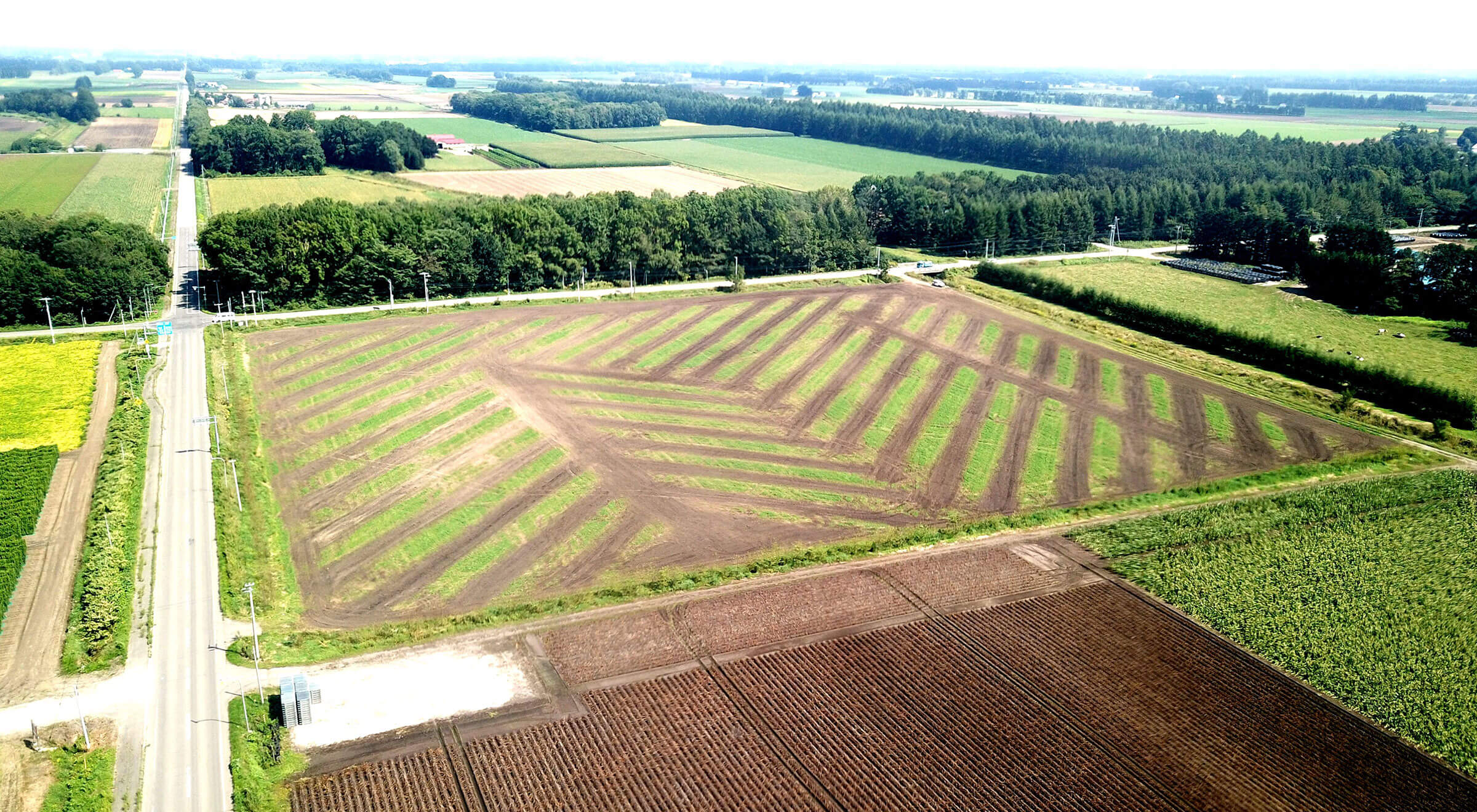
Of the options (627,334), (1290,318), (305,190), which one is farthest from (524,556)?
(305,190)

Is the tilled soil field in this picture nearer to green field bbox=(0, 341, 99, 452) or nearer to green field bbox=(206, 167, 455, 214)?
green field bbox=(0, 341, 99, 452)

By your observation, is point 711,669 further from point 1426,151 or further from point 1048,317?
point 1426,151

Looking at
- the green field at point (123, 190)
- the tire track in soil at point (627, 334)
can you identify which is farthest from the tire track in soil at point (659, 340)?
the green field at point (123, 190)

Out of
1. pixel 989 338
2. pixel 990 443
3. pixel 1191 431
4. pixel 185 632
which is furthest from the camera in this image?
pixel 989 338

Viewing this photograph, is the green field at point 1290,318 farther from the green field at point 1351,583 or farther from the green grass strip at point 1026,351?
the green field at point 1351,583

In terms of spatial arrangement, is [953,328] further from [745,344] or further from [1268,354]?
[1268,354]

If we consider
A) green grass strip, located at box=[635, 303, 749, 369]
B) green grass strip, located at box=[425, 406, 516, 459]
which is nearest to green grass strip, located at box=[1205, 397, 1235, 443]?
green grass strip, located at box=[635, 303, 749, 369]
